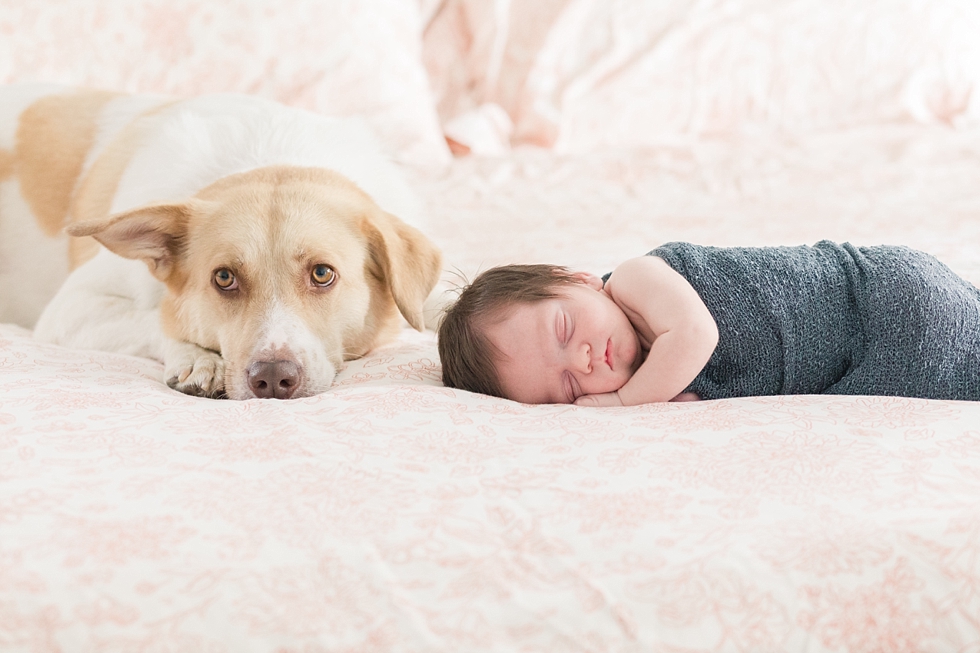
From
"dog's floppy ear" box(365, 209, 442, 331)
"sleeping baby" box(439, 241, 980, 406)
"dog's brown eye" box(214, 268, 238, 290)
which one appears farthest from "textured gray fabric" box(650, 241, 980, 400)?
"dog's brown eye" box(214, 268, 238, 290)

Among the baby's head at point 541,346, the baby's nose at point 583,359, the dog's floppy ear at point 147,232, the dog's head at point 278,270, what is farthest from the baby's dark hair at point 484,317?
the dog's floppy ear at point 147,232

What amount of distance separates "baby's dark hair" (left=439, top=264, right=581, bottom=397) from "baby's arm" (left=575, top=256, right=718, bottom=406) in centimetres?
14

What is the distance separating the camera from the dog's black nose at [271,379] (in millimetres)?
1562

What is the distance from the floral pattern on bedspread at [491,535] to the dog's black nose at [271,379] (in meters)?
0.33

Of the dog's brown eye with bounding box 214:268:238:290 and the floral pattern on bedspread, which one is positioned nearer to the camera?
the floral pattern on bedspread

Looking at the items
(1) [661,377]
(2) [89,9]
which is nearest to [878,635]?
(1) [661,377]

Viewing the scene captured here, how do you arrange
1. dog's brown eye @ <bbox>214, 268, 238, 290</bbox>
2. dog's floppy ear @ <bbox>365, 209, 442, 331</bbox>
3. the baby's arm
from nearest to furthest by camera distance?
the baby's arm < dog's brown eye @ <bbox>214, 268, 238, 290</bbox> < dog's floppy ear @ <bbox>365, 209, 442, 331</bbox>

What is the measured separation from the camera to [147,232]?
178cm

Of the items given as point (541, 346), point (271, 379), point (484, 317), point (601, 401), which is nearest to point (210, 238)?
point (271, 379)

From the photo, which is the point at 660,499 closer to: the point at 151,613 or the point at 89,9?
the point at 151,613

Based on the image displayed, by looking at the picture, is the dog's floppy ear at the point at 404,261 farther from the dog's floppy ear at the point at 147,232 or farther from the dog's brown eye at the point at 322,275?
the dog's floppy ear at the point at 147,232

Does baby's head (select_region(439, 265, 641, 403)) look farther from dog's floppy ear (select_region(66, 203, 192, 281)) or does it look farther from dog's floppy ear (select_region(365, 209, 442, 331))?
dog's floppy ear (select_region(66, 203, 192, 281))

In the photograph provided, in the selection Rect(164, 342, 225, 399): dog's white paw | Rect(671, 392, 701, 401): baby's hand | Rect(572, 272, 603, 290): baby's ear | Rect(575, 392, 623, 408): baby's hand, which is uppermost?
Rect(572, 272, 603, 290): baby's ear

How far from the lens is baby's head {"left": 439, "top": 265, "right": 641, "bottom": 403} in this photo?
1.55 m
